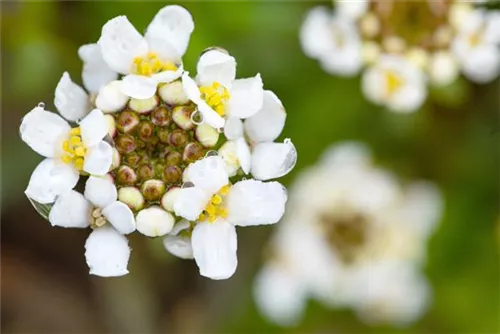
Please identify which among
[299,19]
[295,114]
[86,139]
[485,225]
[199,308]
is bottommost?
[199,308]

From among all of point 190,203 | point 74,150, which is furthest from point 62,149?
point 190,203

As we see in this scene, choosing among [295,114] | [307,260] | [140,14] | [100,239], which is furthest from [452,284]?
[100,239]

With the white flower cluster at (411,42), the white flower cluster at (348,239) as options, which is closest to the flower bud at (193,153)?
the white flower cluster at (411,42)

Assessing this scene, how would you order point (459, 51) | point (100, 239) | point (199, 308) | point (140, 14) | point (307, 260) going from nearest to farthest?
point (100, 239)
point (459, 51)
point (140, 14)
point (307, 260)
point (199, 308)

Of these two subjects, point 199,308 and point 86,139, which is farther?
point 199,308

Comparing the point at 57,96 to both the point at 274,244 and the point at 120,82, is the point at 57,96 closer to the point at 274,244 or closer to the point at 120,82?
the point at 120,82

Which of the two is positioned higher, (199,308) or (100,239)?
(100,239)

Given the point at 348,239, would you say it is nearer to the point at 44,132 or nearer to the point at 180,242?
the point at 180,242

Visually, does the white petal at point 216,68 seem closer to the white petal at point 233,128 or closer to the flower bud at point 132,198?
the white petal at point 233,128
